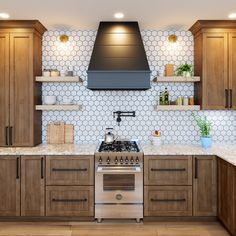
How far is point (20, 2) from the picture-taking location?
3.46 m

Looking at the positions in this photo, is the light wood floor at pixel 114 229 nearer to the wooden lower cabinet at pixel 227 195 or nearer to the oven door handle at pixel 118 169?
the wooden lower cabinet at pixel 227 195

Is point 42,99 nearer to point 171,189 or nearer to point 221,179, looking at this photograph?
point 171,189

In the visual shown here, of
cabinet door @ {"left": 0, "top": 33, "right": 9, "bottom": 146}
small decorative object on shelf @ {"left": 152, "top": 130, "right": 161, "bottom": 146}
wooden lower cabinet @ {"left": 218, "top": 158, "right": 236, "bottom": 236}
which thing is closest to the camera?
wooden lower cabinet @ {"left": 218, "top": 158, "right": 236, "bottom": 236}

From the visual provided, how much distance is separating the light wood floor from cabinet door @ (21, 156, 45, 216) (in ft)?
0.59

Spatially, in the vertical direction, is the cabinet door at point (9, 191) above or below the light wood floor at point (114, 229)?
above

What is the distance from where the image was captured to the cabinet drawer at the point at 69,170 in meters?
3.85

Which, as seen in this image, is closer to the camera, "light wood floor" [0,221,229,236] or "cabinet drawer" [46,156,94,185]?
"light wood floor" [0,221,229,236]

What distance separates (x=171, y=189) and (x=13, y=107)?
2287 mm

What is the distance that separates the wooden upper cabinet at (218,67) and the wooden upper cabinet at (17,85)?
2254 millimetres

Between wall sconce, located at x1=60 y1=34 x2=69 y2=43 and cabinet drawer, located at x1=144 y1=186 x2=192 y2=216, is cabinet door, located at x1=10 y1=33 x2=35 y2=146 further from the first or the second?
cabinet drawer, located at x1=144 y1=186 x2=192 y2=216

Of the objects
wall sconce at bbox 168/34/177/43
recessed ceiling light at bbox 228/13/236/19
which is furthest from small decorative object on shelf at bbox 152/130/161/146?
recessed ceiling light at bbox 228/13/236/19

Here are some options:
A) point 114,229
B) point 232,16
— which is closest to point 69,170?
point 114,229

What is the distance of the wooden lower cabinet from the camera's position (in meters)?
3.24

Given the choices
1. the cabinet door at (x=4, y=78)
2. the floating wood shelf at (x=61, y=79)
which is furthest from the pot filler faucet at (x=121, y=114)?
the cabinet door at (x=4, y=78)
